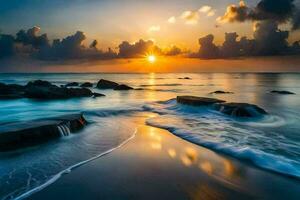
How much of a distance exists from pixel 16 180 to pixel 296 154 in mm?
8297

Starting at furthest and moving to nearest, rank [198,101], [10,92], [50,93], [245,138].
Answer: [10,92], [50,93], [198,101], [245,138]

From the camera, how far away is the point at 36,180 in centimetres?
678

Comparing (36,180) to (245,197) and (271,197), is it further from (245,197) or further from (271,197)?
(271,197)

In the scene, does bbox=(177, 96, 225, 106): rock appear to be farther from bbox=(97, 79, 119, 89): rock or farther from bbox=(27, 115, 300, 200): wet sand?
bbox=(97, 79, 119, 89): rock

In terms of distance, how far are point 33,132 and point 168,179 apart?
19.9 ft

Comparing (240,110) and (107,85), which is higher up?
(240,110)

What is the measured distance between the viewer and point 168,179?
22.3 ft

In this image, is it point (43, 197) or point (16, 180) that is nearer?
point (43, 197)

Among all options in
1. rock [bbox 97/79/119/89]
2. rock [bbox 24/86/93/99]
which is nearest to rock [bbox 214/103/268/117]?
rock [bbox 24/86/93/99]

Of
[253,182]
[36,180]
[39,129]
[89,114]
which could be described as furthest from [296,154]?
[89,114]

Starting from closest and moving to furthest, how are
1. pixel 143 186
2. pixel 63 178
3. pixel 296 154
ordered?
pixel 143 186, pixel 63 178, pixel 296 154

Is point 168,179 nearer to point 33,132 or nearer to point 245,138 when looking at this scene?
point 245,138

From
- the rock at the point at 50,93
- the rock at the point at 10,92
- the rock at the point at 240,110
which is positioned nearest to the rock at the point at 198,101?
the rock at the point at 240,110

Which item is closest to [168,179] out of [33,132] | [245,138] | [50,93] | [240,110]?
[245,138]
